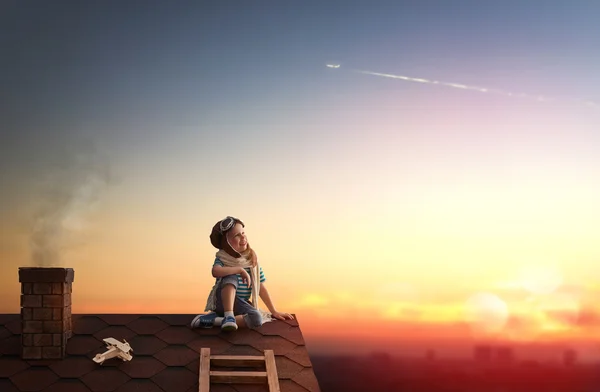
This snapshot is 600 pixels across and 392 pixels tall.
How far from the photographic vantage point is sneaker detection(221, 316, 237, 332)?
9164mm

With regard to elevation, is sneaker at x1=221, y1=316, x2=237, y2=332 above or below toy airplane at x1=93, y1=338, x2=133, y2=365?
above

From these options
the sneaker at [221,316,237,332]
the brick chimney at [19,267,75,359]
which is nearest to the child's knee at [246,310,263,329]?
the sneaker at [221,316,237,332]

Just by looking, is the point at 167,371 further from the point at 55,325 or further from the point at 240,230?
the point at 240,230

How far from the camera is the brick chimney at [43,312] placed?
8.59m

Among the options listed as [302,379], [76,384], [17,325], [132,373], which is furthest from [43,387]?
[302,379]

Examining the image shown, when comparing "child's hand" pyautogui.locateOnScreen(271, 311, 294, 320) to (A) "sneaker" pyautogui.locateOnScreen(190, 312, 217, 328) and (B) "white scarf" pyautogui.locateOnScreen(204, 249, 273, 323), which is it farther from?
(A) "sneaker" pyautogui.locateOnScreen(190, 312, 217, 328)

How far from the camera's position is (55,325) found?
8.63m

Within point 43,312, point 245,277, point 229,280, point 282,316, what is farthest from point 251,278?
point 43,312

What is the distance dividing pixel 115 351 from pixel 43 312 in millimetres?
915

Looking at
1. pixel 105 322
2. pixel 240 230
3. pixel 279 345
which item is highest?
pixel 240 230

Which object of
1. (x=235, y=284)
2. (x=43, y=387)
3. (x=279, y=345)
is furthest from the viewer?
(x=235, y=284)

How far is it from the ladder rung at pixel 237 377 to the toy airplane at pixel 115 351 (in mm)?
1046

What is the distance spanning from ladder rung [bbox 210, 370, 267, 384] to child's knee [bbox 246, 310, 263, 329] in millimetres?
1197

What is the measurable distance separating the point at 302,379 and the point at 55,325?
283 cm
